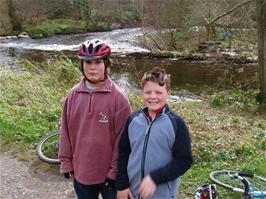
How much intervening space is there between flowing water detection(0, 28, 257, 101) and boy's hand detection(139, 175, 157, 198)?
34.8ft

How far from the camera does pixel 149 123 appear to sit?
8.24 feet

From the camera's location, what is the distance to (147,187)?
2418 mm

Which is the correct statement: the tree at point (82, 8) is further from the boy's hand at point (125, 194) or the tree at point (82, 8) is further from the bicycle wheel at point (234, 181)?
the boy's hand at point (125, 194)

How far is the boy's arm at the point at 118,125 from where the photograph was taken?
9.16ft

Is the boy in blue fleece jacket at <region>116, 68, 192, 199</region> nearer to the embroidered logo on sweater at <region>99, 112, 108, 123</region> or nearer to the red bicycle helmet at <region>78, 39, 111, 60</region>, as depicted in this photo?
the embroidered logo on sweater at <region>99, 112, 108, 123</region>

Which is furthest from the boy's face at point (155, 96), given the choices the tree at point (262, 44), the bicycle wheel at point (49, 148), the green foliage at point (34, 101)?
the tree at point (262, 44)

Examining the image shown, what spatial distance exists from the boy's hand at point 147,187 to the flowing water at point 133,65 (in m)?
10.6

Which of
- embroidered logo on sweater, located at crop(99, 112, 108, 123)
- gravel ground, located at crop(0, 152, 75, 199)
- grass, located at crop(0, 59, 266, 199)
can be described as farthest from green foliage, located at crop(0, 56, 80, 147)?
embroidered logo on sweater, located at crop(99, 112, 108, 123)

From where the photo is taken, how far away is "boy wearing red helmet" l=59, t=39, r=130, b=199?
9.09ft

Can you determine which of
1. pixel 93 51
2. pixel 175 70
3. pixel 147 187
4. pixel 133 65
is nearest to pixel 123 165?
pixel 147 187

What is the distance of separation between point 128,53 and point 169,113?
74.1 feet

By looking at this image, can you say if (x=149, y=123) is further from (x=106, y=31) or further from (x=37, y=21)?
(x=37, y=21)

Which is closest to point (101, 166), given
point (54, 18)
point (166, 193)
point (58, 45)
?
point (166, 193)

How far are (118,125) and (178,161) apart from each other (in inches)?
22.5
